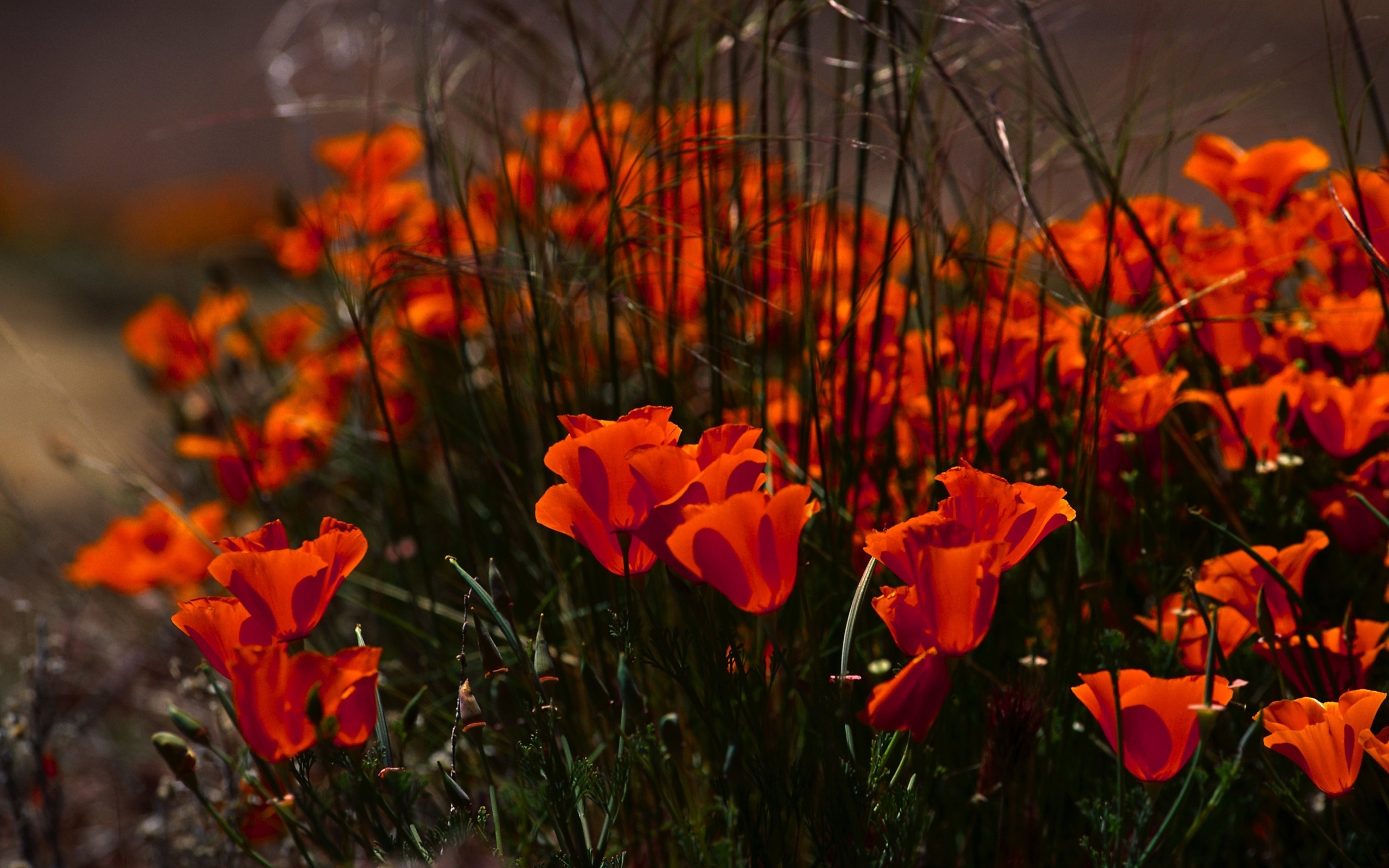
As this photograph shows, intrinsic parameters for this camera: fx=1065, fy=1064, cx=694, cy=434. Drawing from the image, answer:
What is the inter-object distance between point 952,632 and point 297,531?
119cm

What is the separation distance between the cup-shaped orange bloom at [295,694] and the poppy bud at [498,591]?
0.13 m

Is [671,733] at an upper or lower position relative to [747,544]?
lower

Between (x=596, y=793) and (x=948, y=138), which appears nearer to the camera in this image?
(x=596, y=793)

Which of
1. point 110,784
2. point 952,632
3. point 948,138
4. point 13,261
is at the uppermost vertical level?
Result: point 948,138

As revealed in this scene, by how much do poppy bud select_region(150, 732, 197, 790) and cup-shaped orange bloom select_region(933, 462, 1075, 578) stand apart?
1.75 feet

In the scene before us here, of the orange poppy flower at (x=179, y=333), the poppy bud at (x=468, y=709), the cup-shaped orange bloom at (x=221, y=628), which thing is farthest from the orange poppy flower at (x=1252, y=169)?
the orange poppy flower at (x=179, y=333)

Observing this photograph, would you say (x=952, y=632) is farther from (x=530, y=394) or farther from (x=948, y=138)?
(x=530, y=394)

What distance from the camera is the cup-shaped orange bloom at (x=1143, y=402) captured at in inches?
38.0

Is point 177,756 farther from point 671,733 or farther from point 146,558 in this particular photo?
point 146,558

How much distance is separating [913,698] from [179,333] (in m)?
1.68

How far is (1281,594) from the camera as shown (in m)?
0.85

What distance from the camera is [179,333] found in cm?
195

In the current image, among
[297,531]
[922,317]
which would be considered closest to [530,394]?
[922,317]

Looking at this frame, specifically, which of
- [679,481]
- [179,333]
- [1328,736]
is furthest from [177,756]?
[179,333]
